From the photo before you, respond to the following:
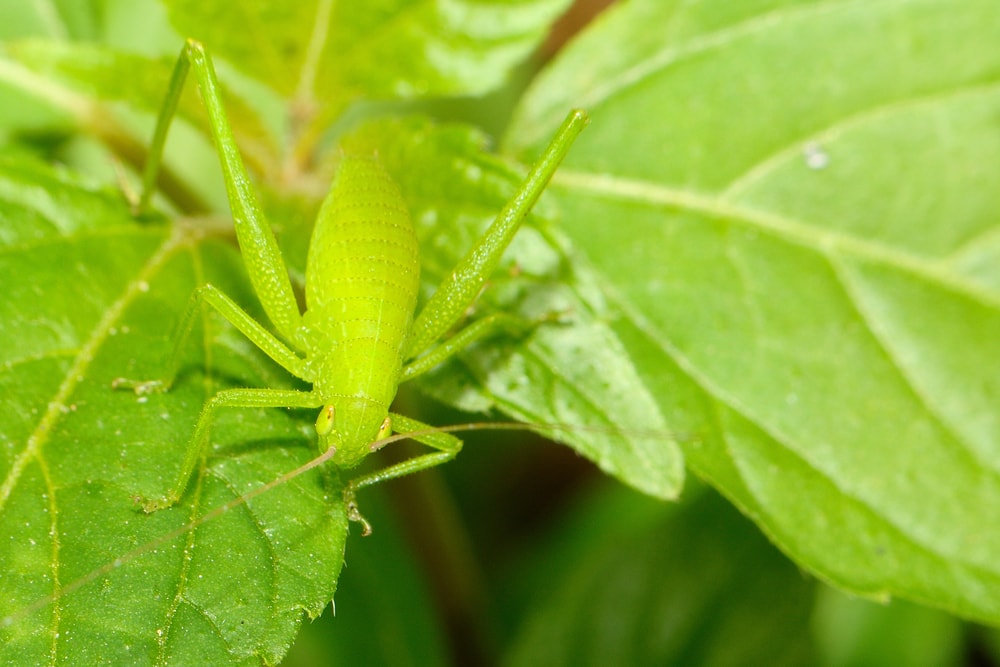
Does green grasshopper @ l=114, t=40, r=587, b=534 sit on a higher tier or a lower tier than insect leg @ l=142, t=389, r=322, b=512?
higher

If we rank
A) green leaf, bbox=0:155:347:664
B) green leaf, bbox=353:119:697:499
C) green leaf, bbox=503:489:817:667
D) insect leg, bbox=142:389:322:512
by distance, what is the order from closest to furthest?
1. green leaf, bbox=0:155:347:664
2. insect leg, bbox=142:389:322:512
3. green leaf, bbox=353:119:697:499
4. green leaf, bbox=503:489:817:667

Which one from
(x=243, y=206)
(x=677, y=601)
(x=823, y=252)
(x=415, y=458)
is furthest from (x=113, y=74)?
(x=677, y=601)

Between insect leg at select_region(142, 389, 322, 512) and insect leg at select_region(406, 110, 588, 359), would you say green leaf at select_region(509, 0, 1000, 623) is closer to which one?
insect leg at select_region(406, 110, 588, 359)

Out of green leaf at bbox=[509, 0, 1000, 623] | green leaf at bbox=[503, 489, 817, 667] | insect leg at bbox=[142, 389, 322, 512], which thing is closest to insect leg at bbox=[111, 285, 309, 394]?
insect leg at bbox=[142, 389, 322, 512]

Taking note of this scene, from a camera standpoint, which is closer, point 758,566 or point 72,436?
point 72,436

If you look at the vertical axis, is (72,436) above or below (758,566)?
above

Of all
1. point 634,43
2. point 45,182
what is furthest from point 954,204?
point 45,182

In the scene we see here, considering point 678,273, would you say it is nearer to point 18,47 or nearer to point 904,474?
point 904,474

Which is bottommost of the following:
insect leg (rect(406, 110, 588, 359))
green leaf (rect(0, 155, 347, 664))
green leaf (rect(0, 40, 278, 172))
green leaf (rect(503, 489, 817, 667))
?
green leaf (rect(503, 489, 817, 667))
